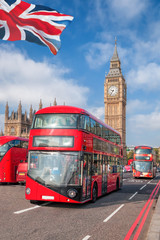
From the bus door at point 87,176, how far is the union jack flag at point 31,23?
5.13 m

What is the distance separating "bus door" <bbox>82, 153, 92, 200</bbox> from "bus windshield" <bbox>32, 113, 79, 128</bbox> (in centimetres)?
137

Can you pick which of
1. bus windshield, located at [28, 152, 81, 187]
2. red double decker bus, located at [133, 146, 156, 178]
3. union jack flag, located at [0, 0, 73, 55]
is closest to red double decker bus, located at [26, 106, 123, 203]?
bus windshield, located at [28, 152, 81, 187]

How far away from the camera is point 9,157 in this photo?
18656 millimetres

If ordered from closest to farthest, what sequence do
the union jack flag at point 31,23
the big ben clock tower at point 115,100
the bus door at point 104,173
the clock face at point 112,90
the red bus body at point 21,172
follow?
the union jack flag at point 31,23, the bus door at point 104,173, the red bus body at point 21,172, the big ben clock tower at point 115,100, the clock face at point 112,90

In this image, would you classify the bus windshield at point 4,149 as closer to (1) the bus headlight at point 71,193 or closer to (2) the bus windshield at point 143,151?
(1) the bus headlight at point 71,193

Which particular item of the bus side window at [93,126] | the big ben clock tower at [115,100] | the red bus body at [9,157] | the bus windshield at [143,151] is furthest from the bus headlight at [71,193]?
the big ben clock tower at [115,100]

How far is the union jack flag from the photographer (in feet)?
36.7

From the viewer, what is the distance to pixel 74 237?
6.07 m

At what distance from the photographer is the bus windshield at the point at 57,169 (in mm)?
9438

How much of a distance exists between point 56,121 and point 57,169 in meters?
1.83

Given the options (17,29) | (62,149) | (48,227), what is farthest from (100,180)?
(17,29)

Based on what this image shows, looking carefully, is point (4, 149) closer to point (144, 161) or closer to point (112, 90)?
point (144, 161)

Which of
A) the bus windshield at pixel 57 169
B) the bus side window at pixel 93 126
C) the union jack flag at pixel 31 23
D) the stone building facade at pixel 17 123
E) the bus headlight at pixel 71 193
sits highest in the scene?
the stone building facade at pixel 17 123

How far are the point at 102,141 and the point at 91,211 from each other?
4.37 metres
